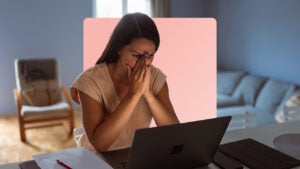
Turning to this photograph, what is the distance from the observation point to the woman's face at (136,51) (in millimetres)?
1247

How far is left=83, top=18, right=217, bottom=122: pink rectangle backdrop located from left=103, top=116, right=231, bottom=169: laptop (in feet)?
2.37

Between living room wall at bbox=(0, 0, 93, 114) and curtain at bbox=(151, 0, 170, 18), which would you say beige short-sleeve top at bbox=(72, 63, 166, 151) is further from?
curtain at bbox=(151, 0, 170, 18)

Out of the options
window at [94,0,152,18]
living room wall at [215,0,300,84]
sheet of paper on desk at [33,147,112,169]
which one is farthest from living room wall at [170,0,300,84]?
sheet of paper on desk at [33,147,112,169]

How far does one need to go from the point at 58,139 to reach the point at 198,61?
7.90ft

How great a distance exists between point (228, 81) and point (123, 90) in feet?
10.4

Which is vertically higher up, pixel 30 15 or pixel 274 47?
pixel 30 15

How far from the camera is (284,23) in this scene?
381 centimetres

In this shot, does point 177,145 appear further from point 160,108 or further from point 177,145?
point 160,108

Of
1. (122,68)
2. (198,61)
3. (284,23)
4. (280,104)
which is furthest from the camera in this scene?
(284,23)

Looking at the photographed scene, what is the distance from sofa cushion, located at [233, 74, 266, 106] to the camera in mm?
3932

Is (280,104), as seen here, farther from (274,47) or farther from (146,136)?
(146,136)

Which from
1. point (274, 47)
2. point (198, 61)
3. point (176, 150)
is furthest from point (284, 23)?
point (176, 150)

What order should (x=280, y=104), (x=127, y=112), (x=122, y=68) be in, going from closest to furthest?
(x=127, y=112) → (x=122, y=68) → (x=280, y=104)

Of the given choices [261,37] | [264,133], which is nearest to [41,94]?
[261,37]
